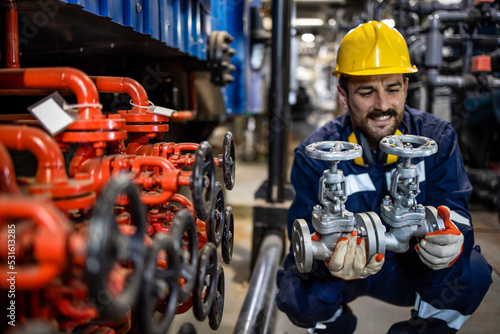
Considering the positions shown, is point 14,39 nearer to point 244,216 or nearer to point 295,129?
point 244,216

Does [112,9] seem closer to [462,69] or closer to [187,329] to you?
[187,329]

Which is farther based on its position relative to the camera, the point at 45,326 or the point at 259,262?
the point at 259,262

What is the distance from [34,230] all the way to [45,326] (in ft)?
0.39

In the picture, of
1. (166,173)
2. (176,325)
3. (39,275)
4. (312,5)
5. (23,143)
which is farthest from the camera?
(312,5)

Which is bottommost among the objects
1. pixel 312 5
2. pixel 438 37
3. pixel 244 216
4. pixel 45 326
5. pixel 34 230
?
pixel 244 216

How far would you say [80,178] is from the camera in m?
0.53

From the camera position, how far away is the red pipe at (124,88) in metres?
0.75

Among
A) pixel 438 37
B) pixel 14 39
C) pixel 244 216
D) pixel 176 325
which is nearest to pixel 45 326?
pixel 14 39

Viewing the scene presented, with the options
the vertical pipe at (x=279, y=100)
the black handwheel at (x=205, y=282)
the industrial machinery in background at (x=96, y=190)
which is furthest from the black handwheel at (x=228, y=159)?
the vertical pipe at (x=279, y=100)

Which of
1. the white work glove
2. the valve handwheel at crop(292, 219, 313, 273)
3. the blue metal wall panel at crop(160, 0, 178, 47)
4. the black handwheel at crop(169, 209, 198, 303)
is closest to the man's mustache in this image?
the white work glove

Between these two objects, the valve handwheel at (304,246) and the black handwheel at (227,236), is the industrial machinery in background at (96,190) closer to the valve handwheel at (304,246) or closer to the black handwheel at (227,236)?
the black handwheel at (227,236)

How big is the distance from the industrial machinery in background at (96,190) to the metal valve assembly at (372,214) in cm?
22

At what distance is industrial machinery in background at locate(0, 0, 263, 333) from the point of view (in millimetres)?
384

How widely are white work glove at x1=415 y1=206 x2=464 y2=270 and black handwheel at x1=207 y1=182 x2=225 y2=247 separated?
20.5 inches
